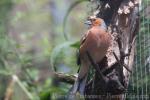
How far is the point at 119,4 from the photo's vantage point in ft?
9.68

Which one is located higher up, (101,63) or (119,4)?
(119,4)

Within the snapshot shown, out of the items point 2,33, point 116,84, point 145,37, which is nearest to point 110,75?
point 116,84

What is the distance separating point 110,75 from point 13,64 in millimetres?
2055

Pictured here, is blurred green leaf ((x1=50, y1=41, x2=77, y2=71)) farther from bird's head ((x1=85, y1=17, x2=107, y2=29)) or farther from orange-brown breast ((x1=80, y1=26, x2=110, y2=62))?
orange-brown breast ((x1=80, y1=26, x2=110, y2=62))

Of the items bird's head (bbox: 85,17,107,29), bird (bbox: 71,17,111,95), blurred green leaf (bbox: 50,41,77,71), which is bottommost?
blurred green leaf (bbox: 50,41,77,71)

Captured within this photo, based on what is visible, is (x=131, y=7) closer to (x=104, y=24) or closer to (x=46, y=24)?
(x=104, y=24)

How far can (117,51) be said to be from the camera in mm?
2867

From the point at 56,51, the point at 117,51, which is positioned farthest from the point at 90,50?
the point at 56,51

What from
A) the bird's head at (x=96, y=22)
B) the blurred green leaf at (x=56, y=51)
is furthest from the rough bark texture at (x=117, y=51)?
the blurred green leaf at (x=56, y=51)

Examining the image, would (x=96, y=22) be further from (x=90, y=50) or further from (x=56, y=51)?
(x=56, y=51)

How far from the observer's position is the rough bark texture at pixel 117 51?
2762 mm

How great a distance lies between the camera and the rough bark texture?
2.76 metres

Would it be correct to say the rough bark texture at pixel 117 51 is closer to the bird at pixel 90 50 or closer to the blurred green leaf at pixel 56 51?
the bird at pixel 90 50

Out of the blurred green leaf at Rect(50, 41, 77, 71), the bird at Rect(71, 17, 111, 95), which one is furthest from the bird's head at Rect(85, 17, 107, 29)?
the blurred green leaf at Rect(50, 41, 77, 71)
